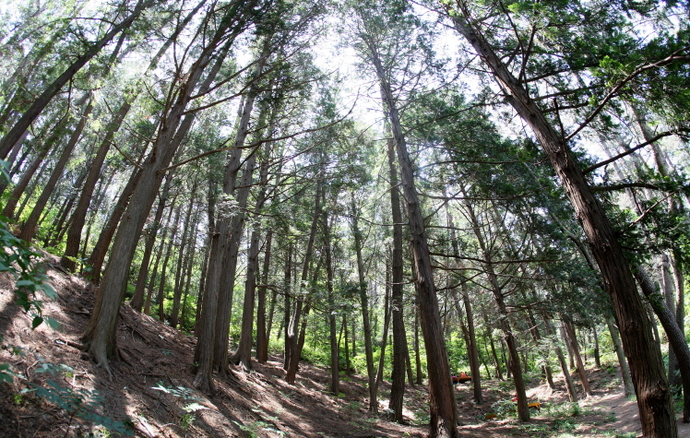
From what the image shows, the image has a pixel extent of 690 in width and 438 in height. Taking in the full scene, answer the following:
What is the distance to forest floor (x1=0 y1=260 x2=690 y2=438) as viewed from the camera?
343 cm

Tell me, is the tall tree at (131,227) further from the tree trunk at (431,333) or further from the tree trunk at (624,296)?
the tree trunk at (624,296)

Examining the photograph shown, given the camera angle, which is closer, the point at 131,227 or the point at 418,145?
the point at 131,227

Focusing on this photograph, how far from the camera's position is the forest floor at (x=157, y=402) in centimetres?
343

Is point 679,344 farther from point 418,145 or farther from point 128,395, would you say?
point 128,395

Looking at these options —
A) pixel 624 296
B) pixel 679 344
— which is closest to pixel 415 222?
pixel 624 296

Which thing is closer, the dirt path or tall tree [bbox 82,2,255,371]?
tall tree [bbox 82,2,255,371]

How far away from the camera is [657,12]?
6.79 m

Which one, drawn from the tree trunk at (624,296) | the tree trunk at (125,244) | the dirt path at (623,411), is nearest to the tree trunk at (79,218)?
the tree trunk at (125,244)

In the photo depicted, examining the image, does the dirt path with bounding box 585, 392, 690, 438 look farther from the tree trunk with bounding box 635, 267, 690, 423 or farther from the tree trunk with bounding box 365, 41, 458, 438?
the tree trunk with bounding box 365, 41, 458, 438

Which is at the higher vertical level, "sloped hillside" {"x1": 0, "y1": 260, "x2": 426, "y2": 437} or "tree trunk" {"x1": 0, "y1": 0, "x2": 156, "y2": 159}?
"tree trunk" {"x1": 0, "y1": 0, "x2": 156, "y2": 159}

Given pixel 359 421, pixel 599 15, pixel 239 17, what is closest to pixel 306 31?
pixel 239 17

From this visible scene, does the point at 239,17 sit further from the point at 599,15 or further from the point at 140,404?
the point at 140,404

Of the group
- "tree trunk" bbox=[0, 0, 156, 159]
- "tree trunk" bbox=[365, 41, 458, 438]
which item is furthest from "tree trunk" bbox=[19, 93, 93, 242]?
"tree trunk" bbox=[365, 41, 458, 438]

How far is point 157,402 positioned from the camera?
5285 mm
